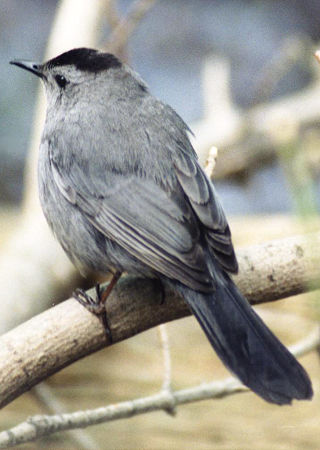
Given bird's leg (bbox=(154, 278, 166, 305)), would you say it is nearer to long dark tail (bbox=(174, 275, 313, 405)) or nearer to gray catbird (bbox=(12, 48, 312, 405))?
gray catbird (bbox=(12, 48, 312, 405))

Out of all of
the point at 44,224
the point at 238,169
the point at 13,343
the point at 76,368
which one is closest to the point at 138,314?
the point at 13,343

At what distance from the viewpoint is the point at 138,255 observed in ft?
8.64

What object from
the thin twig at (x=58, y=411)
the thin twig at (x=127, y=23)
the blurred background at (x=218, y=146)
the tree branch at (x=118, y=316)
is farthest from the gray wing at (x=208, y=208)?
the thin twig at (x=127, y=23)

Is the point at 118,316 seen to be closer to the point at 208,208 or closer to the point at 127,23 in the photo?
the point at 208,208

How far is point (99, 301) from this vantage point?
2.75m

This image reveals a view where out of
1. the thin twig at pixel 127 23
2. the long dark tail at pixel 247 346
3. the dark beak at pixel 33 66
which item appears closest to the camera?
the long dark tail at pixel 247 346

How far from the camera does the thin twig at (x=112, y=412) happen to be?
2.63 meters

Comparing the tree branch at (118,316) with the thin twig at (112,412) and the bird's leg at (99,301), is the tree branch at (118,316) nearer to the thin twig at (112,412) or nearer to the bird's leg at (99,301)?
the bird's leg at (99,301)

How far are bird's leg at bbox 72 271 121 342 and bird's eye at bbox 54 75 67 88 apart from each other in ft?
2.97

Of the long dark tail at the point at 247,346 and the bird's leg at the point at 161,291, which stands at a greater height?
the bird's leg at the point at 161,291

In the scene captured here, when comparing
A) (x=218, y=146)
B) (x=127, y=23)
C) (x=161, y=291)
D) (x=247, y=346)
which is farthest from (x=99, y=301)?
(x=218, y=146)

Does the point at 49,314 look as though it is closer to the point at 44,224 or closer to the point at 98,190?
the point at 98,190

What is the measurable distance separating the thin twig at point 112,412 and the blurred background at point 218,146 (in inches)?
18.6

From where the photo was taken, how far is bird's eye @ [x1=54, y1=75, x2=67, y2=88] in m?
3.32
